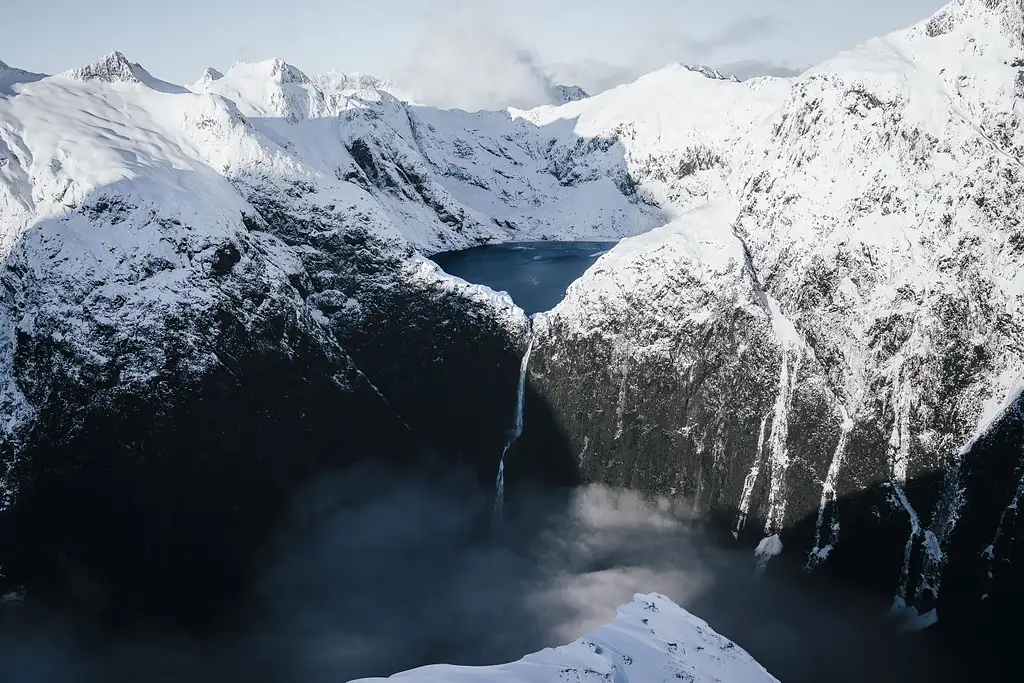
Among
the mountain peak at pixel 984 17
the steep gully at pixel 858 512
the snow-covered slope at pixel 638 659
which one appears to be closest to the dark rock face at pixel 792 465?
the steep gully at pixel 858 512

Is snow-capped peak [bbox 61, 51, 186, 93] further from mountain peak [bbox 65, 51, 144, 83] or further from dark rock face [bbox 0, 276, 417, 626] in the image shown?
dark rock face [bbox 0, 276, 417, 626]

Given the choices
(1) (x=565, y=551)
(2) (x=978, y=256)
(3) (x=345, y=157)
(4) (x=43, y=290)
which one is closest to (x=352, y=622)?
(1) (x=565, y=551)

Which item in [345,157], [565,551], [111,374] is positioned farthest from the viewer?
[345,157]

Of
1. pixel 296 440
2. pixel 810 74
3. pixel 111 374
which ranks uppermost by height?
pixel 810 74

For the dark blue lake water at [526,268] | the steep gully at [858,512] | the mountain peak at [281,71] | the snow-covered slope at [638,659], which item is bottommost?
the snow-covered slope at [638,659]

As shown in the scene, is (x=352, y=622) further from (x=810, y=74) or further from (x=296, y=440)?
(x=810, y=74)

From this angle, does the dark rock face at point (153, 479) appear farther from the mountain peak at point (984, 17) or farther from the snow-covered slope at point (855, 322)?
the mountain peak at point (984, 17)
